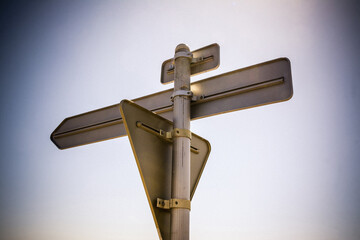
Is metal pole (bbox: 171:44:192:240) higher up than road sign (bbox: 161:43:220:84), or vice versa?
road sign (bbox: 161:43:220:84)

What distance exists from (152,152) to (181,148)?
7.6 inches

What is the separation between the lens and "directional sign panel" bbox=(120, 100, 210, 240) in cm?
152

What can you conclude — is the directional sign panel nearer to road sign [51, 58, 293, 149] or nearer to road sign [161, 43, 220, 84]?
road sign [51, 58, 293, 149]

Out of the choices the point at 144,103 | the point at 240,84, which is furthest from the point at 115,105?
the point at 240,84

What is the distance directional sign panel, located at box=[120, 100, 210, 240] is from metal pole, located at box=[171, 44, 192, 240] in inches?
1.8

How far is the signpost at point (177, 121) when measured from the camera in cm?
156

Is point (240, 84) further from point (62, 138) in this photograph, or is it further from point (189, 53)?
point (62, 138)

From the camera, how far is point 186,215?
1.58m

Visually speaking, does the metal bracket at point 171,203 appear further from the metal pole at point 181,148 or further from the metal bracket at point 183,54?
the metal bracket at point 183,54

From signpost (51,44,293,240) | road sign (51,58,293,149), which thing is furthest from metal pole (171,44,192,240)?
road sign (51,58,293,149)

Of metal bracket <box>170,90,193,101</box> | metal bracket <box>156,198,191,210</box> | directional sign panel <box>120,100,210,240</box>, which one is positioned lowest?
metal bracket <box>156,198,191,210</box>

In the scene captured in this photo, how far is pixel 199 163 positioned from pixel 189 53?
2.69 feet

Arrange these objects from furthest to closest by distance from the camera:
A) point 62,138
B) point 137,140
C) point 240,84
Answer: point 62,138 < point 240,84 < point 137,140

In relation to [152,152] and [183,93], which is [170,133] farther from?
[183,93]
